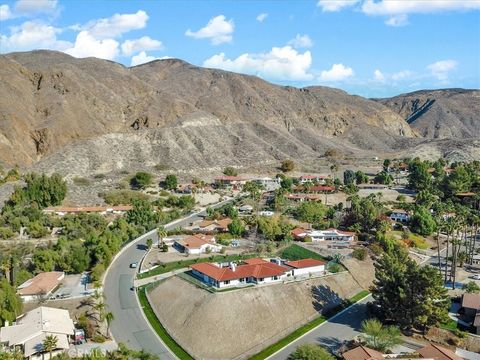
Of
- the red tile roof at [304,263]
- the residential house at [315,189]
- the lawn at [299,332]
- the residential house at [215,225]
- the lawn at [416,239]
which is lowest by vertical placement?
the lawn at [299,332]

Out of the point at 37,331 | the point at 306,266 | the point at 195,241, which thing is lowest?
the point at 37,331

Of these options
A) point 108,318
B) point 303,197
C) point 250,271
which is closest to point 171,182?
point 303,197

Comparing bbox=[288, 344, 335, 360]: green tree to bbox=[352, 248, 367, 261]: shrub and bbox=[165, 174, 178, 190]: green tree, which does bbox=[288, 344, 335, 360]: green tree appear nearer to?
bbox=[352, 248, 367, 261]: shrub

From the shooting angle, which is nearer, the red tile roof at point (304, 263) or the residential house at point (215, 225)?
the red tile roof at point (304, 263)

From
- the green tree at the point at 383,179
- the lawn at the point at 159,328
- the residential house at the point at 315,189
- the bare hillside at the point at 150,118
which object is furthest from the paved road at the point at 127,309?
the green tree at the point at 383,179

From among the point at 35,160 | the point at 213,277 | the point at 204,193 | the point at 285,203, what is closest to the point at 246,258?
the point at 213,277

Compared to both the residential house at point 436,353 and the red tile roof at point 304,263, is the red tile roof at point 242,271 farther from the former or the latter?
the residential house at point 436,353

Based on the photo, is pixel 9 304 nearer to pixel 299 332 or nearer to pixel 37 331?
pixel 37 331
